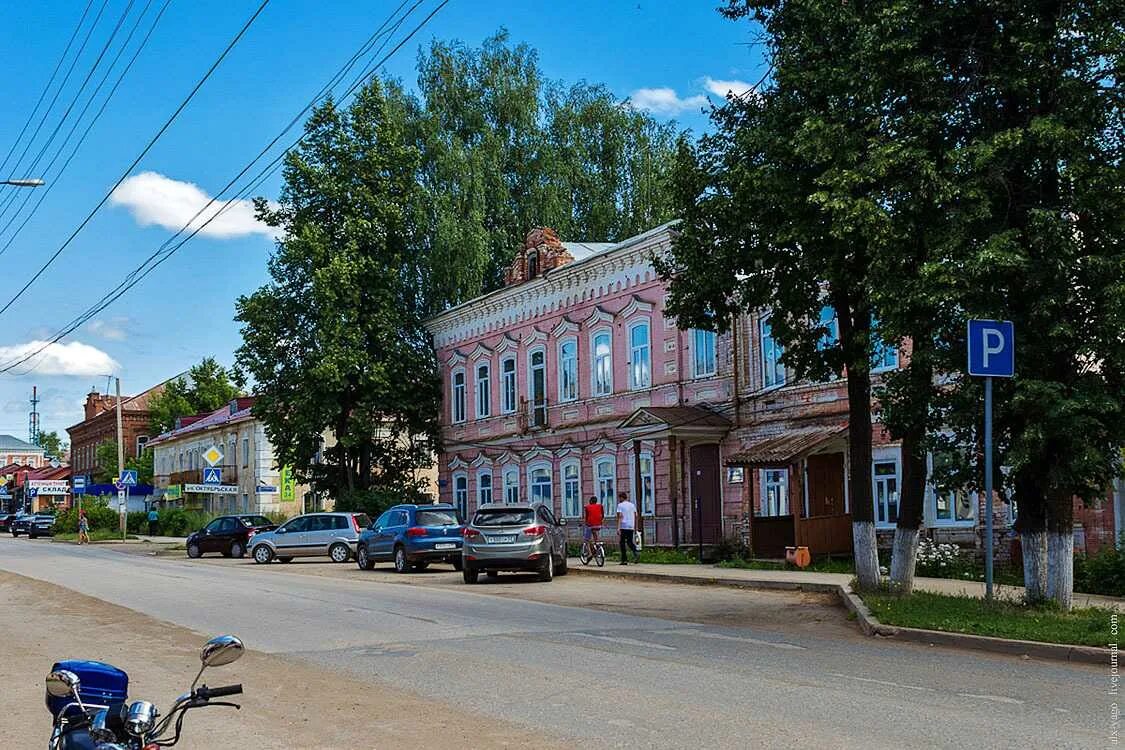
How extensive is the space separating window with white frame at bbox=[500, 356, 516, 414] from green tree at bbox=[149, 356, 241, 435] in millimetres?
60120

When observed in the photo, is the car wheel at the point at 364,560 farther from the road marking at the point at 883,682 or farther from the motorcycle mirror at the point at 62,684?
the motorcycle mirror at the point at 62,684

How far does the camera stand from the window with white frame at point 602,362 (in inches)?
1428

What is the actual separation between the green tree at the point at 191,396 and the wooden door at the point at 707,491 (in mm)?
71632

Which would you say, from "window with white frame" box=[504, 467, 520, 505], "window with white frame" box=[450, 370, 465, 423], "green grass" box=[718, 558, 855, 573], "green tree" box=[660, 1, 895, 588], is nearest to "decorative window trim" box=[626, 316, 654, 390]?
"green grass" box=[718, 558, 855, 573]

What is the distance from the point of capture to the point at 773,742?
785cm

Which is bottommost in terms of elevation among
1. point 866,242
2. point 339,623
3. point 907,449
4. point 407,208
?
point 339,623

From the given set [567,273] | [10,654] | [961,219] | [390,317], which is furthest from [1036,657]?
[390,317]

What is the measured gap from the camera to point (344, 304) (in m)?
43.7

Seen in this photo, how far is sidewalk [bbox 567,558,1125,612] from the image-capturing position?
18188 millimetres

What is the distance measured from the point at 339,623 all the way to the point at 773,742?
30.8 ft

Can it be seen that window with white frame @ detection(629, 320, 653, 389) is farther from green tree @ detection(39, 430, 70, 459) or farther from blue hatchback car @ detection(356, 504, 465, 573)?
green tree @ detection(39, 430, 70, 459)

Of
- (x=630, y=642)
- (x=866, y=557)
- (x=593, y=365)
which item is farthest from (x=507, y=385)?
(x=630, y=642)

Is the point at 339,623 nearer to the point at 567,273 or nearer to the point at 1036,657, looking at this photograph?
the point at 1036,657

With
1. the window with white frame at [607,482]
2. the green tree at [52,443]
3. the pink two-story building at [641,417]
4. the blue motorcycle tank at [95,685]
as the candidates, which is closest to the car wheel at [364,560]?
the pink two-story building at [641,417]
